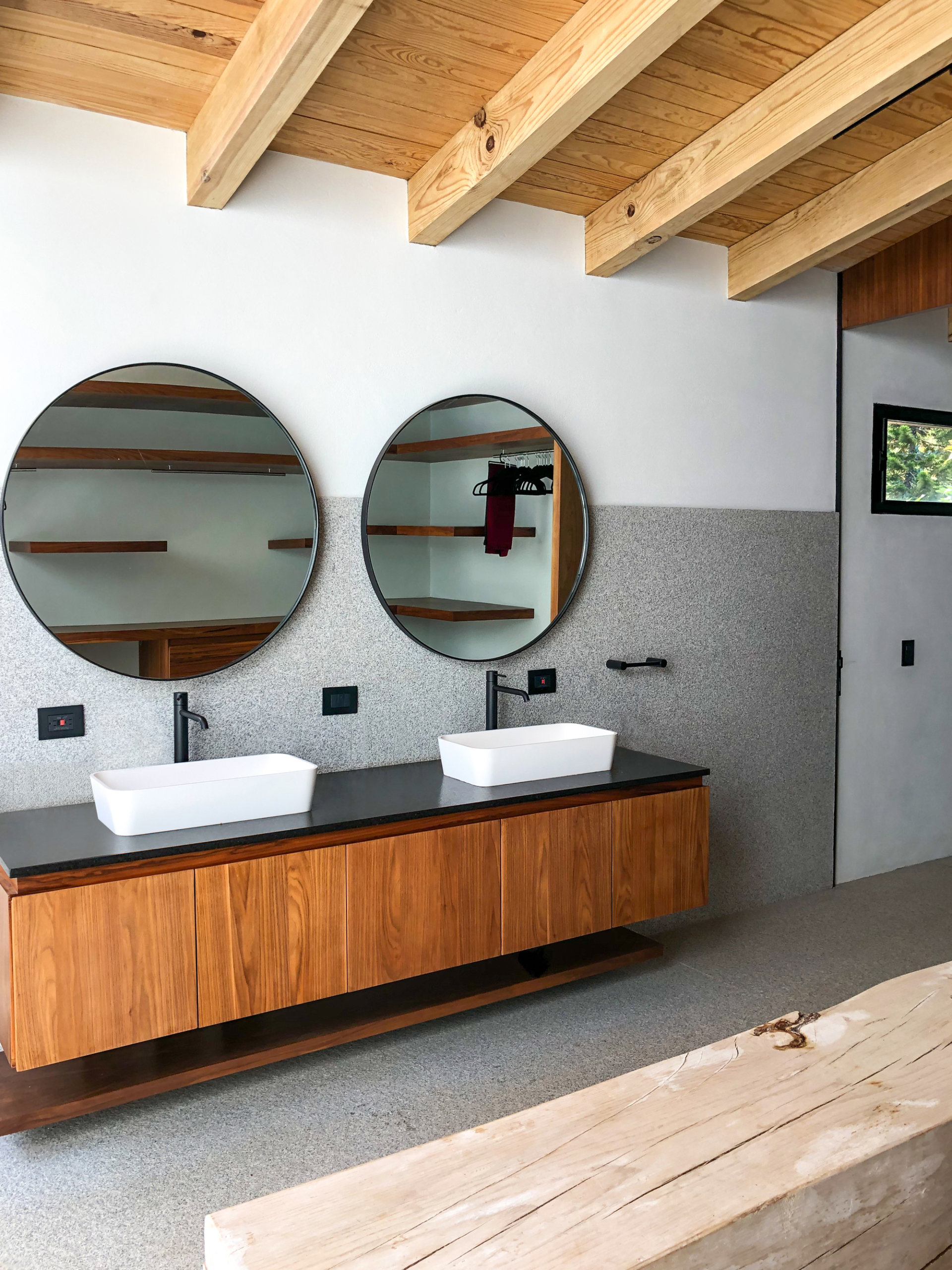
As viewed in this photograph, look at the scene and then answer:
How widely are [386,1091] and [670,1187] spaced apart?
1.87 m

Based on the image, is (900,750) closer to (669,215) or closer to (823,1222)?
(669,215)

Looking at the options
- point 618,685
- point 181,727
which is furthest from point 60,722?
point 618,685

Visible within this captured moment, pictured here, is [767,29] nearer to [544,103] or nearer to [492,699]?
[544,103]

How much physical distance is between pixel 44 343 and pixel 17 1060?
1.71 meters

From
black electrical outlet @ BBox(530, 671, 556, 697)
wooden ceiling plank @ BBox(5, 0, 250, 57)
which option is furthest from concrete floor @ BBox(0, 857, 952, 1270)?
wooden ceiling plank @ BBox(5, 0, 250, 57)

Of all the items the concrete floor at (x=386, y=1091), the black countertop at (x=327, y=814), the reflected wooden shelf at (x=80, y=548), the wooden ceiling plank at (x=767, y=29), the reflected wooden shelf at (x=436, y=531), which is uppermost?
the wooden ceiling plank at (x=767, y=29)

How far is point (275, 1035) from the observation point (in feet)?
8.45

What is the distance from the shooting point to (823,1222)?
894 mm

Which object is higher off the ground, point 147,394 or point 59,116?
point 59,116

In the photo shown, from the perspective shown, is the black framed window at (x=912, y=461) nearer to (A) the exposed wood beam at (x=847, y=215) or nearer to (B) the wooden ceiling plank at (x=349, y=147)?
(A) the exposed wood beam at (x=847, y=215)

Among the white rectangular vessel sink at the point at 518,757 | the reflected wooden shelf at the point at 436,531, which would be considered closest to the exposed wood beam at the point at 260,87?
the reflected wooden shelf at the point at 436,531

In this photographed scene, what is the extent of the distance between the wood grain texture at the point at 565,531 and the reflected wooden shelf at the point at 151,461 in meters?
0.92

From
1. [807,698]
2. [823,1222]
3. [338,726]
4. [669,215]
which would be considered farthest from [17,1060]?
[807,698]

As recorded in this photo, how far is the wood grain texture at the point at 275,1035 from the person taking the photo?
7.49ft
